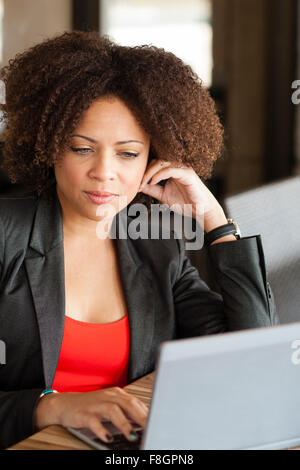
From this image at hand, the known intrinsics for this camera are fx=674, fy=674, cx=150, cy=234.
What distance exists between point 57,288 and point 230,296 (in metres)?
0.41

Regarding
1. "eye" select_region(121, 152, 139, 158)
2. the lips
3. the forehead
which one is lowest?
the lips

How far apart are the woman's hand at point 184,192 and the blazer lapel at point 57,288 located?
0.14m

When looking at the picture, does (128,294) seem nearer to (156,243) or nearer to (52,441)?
(156,243)

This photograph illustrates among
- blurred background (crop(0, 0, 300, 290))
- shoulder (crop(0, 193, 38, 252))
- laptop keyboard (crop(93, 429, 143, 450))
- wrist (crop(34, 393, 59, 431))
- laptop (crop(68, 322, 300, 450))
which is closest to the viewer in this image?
laptop (crop(68, 322, 300, 450))

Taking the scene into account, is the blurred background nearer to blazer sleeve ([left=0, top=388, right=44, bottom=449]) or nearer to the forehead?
the forehead

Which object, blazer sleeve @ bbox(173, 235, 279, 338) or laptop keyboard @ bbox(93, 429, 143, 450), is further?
blazer sleeve @ bbox(173, 235, 279, 338)

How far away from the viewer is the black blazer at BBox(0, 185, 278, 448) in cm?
145

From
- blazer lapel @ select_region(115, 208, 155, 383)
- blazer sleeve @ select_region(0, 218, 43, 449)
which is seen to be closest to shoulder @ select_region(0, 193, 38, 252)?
blazer lapel @ select_region(115, 208, 155, 383)

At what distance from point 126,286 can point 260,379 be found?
0.64m

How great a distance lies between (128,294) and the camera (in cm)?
158

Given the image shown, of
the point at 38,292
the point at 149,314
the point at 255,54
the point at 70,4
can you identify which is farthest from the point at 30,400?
the point at 70,4

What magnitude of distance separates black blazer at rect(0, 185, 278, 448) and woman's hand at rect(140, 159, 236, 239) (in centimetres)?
8

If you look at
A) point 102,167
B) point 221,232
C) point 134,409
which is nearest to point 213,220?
point 221,232

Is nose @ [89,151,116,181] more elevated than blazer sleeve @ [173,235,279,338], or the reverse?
nose @ [89,151,116,181]
